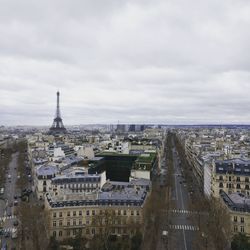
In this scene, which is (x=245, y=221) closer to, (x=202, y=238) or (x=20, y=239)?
(x=202, y=238)

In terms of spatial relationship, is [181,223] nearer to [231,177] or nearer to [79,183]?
[231,177]

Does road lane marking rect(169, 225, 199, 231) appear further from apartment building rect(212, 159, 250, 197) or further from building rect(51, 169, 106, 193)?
building rect(51, 169, 106, 193)

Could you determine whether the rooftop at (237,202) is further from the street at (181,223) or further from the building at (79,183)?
the building at (79,183)

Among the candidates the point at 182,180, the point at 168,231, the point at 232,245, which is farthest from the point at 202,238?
the point at 182,180

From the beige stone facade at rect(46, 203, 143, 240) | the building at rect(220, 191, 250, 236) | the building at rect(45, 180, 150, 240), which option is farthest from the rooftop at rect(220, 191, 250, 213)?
the beige stone facade at rect(46, 203, 143, 240)

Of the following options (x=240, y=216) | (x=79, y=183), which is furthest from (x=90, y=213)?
(x=240, y=216)

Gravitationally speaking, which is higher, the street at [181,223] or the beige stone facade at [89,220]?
the beige stone facade at [89,220]

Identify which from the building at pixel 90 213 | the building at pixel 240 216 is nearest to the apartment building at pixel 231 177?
the building at pixel 240 216

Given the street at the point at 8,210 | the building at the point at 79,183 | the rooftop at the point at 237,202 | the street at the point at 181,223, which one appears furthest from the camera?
the building at the point at 79,183
